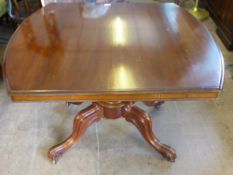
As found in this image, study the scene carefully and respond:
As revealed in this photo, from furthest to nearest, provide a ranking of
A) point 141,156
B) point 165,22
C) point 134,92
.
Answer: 1. point 141,156
2. point 165,22
3. point 134,92

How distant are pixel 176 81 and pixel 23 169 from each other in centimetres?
89

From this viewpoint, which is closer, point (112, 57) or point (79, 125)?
point (112, 57)

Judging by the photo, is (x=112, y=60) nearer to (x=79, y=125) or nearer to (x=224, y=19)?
(x=79, y=125)

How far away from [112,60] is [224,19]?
1747 mm

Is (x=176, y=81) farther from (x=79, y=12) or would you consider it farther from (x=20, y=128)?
(x=20, y=128)

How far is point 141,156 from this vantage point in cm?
127

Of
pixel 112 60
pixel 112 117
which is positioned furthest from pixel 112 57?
pixel 112 117

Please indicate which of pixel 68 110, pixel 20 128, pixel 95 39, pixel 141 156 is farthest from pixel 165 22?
pixel 20 128

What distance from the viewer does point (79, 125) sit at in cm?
119

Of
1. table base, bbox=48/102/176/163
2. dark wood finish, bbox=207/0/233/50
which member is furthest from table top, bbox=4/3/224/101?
dark wood finish, bbox=207/0/233/50

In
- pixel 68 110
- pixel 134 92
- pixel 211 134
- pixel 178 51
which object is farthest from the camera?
pixel 68 110

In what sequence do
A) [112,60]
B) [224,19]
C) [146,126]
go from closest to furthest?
1. [112,60]
2. [146,126]
3. [224,19]

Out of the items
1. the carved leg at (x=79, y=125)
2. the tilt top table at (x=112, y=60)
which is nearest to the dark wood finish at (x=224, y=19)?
the tilt top table at (x=112, y=60)

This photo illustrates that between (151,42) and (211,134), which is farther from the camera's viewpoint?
(211,134)
